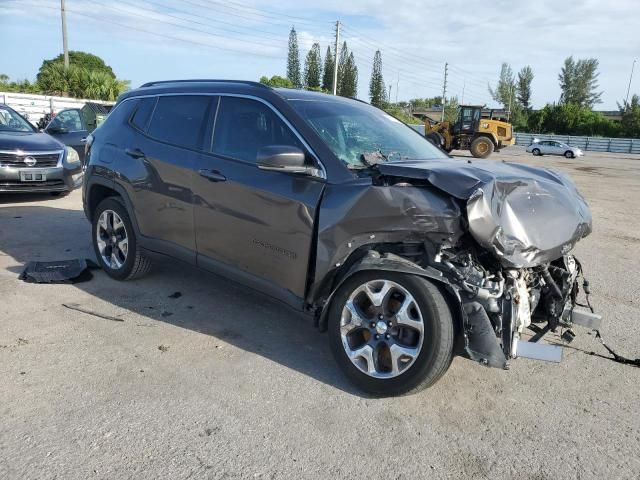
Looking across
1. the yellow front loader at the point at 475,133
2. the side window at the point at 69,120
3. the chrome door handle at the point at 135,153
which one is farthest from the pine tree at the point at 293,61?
the chrome door handle at the point at 135,153

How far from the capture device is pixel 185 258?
14.7 ft

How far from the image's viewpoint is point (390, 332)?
3.18 m

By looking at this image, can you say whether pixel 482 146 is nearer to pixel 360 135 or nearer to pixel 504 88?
pixel 360 135

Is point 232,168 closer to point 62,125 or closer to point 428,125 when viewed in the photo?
point 62,125

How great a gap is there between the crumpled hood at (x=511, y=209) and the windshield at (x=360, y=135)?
1.24ft

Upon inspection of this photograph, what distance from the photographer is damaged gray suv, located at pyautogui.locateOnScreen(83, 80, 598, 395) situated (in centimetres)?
302

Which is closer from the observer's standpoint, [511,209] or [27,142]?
[511,209]

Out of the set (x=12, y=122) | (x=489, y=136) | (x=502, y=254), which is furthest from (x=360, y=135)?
(x=489, y=136)

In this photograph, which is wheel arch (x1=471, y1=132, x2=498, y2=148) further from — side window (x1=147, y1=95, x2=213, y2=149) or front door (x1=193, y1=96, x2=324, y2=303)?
front door (x1=193, y1=96, x2=324, y2=303)

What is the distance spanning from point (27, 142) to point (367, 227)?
7.97 meters

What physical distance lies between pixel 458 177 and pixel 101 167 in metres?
3.70

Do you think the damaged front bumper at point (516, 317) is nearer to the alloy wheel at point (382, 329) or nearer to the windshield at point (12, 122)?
the alloy wheel at point (382, 329)

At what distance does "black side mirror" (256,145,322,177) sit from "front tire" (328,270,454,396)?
0.78 meters

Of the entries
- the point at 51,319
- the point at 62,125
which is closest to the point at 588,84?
the point at 62,125
